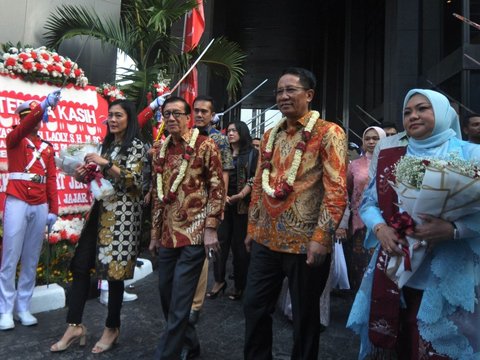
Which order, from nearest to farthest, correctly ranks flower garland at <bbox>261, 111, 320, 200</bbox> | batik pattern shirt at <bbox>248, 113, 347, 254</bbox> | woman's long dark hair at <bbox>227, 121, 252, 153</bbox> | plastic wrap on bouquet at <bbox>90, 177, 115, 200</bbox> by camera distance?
batik pattern shirt at <bbox>248, 113, 347, 254</bbox>, flower garland at <bbox>261, 111, 320, 200</bbox>, plastic wrap on bouquet at <bbox>90, 177, 115, 200</bbox>, woman's long dark hair at <bbox>227, 121, 252, 153</bbox>

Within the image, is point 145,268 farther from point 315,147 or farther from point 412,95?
point 412,95

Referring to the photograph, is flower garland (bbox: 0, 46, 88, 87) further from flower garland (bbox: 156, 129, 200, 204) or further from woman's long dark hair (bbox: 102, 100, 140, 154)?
flower garland (bbox: 156, 129, 200, 204)

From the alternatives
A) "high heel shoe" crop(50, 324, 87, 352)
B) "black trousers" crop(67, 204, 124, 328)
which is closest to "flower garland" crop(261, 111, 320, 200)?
"black trousers" crop(67, 204, 124, 328)

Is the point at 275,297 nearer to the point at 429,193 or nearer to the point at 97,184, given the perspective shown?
the point at 429,193

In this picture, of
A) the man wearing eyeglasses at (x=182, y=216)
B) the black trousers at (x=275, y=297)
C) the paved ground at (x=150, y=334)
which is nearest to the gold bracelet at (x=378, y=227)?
the black trousers at (x=275, y=297)

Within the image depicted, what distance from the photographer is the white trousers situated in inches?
146

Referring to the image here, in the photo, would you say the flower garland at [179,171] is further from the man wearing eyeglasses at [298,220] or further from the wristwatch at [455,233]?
the wristwatch at [455,233]

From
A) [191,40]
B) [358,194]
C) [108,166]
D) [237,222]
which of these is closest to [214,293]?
[237,222]

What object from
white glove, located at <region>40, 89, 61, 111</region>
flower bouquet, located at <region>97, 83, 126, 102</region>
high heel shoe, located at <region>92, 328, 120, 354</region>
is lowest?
high heel shoe, located at <region>92, 328, 120, 354</region>

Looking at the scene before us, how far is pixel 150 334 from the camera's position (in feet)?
11.9

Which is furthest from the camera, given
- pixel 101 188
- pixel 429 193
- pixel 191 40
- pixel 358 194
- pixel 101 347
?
pixel 191 40

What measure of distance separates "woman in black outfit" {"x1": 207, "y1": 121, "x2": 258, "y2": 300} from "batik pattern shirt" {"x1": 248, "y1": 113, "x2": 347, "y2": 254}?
2116 mm

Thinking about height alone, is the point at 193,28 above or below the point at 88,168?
above

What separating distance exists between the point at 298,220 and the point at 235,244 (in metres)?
2.49
